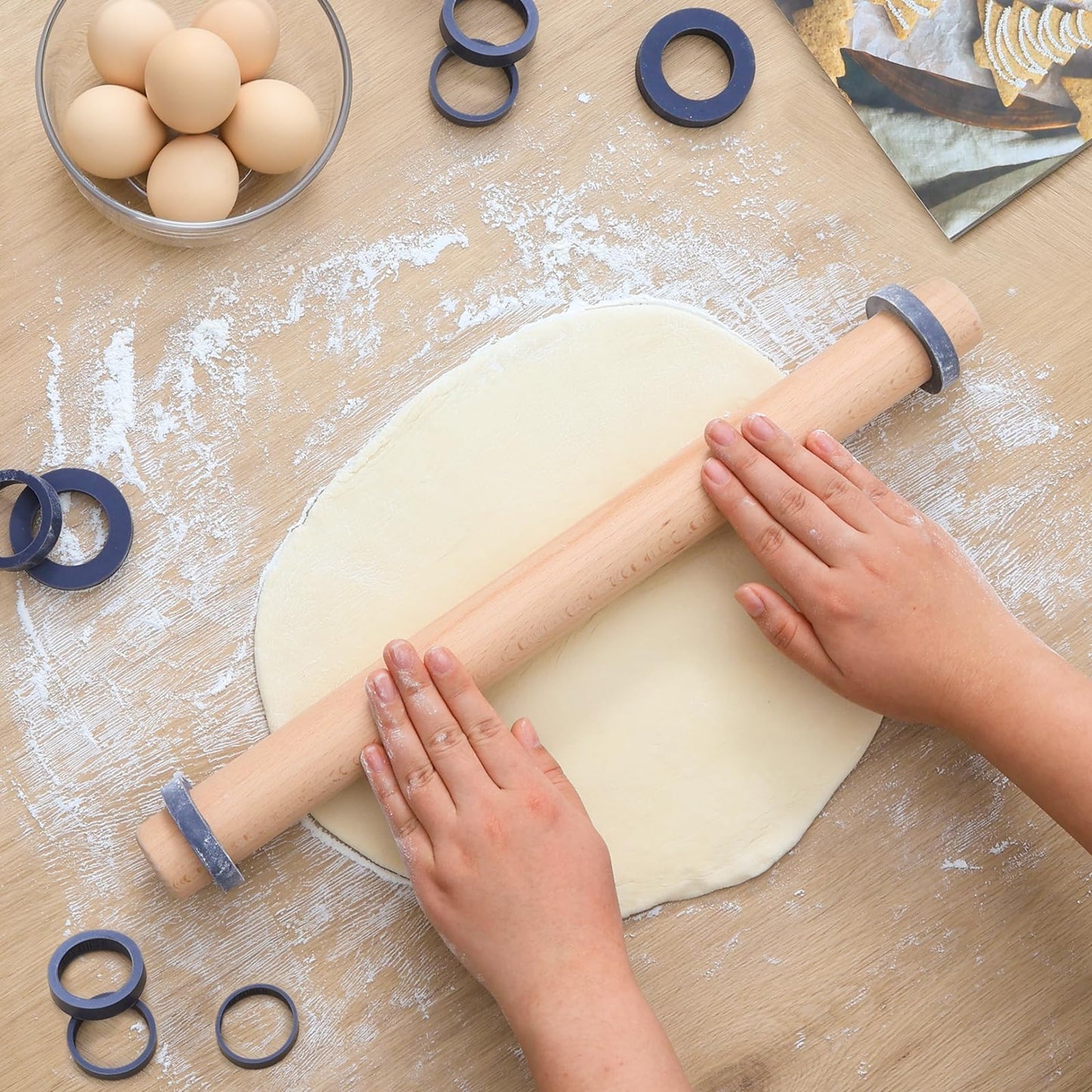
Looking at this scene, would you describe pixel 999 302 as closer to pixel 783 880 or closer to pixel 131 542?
pixel 783 880

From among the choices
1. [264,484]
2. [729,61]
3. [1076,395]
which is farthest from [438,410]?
[1076,395]

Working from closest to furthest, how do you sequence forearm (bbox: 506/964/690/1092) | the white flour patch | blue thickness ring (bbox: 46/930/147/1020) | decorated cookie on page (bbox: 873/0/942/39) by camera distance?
forearm (bbox: 506/964/690/1092) < blue thickness ring (bbox: 46/930/147/1020) < the white flour patch < decorated cookie on page (bbox: 873/0/942/39)

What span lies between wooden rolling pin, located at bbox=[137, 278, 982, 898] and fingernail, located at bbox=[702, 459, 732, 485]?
0.01 metres

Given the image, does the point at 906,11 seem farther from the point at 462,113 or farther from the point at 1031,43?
the point at 462,113

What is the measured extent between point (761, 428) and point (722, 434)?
5cm

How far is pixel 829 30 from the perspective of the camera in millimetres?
1432

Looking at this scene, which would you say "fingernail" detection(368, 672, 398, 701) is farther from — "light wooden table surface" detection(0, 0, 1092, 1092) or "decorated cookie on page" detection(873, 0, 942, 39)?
"decorated cookie on page" detection(873, 0, 942, 39)

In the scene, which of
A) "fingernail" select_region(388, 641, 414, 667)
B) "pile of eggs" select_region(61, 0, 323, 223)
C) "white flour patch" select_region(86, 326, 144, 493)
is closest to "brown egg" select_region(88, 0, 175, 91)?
"pile of eggs" select_region(61, 0, 323, 223)

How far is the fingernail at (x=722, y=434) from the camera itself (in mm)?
1211

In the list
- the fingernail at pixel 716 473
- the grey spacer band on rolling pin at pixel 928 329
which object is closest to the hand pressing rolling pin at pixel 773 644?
the fingernail at pixel 716 473

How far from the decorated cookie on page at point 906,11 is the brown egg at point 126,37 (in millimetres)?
1000

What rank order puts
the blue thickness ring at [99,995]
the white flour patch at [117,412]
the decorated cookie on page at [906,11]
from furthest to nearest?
the decorated cookie on page at [906,11] < the white flour patch at [117,412] < the blue thickness ring at [99,995]

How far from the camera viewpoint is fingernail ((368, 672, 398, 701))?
1.16 m

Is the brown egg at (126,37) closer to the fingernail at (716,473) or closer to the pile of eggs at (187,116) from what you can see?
the pile of eggs at (187,116)
